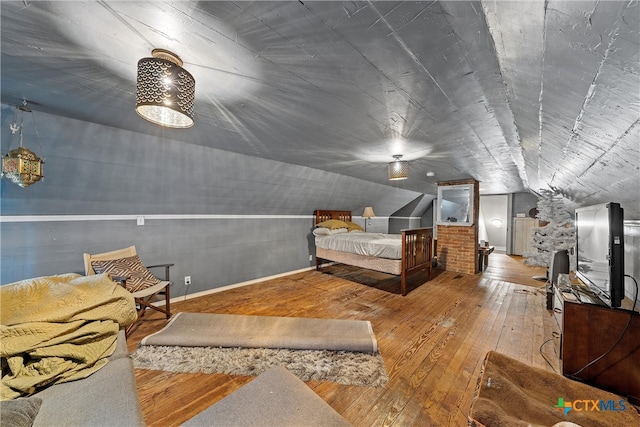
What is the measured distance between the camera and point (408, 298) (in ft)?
11.8

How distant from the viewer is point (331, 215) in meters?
5.66

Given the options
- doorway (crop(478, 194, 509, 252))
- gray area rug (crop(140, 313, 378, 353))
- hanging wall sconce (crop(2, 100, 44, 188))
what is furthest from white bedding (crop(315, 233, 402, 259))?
doorway (crop(478, 194, 509, 252))

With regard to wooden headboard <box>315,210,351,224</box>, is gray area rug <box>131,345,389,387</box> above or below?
below

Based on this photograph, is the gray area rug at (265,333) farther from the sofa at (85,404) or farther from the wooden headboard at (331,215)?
the wooden headboard at (331,215)

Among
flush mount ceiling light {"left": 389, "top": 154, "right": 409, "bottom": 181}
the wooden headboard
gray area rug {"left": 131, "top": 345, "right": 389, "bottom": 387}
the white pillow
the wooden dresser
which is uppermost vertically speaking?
flush mount ceiling light {"left": 389, "top": 154, "right": 409, "bottom": 181}

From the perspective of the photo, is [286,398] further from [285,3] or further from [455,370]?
[285,3]

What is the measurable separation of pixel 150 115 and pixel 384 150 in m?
2.49

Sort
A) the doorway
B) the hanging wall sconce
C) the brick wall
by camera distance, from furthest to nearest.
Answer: the doorway, the brick wall, the hanging wall sconce

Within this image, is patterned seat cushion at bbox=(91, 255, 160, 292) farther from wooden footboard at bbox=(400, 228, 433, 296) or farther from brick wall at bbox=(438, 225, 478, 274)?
brick wall at bbox=(438, 225, 478, 274)

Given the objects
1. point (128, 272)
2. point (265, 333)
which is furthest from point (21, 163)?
point (265, 333)

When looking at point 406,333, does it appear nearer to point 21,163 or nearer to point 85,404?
point 85,404

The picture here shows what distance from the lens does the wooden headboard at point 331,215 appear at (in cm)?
535

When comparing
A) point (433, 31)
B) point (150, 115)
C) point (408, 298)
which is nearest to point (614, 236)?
Answer: point (433, 31)

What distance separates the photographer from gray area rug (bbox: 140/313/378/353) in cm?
225
